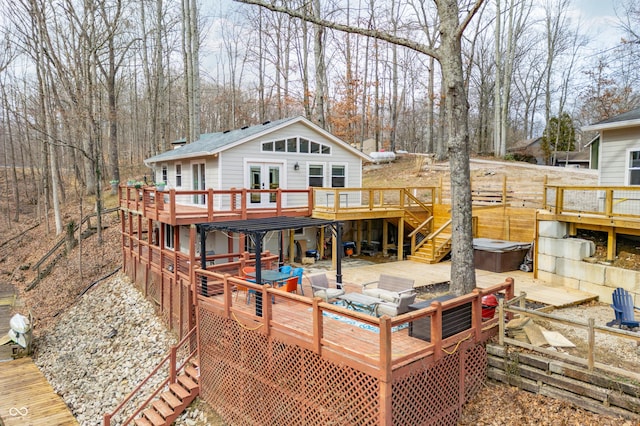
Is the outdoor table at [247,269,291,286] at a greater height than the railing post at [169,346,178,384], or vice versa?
the outdoor table at [247,269,291,286]

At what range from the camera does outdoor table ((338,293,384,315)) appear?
306 inches

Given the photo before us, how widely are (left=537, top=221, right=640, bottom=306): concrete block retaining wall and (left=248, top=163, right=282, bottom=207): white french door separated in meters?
8.77

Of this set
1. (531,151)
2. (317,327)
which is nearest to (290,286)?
(317,327)

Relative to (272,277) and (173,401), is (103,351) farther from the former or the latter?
(272,277)

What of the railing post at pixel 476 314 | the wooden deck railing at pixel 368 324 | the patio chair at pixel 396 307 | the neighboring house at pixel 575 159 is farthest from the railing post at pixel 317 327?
the neighboring house at pixel 575 159

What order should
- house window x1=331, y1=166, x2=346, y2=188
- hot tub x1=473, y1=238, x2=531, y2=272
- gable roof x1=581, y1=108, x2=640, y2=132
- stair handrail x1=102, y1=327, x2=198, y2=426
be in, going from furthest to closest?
house window x1=331, y1=166, x2=346, y2=188 → hot tub x1=473, y1=238, x2=531, y2=272 → gable roof x1=581, y1=108, x2=640, y2=132 → stair handrail x1=102, y1=327, x2=198, y2=426

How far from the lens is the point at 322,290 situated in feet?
28.8

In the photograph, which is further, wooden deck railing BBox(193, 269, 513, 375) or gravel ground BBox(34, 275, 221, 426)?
gravel ground BBox(34, 275, 221, 426)

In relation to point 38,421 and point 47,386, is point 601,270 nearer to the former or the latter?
point 38,421

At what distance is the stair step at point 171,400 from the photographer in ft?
29.8

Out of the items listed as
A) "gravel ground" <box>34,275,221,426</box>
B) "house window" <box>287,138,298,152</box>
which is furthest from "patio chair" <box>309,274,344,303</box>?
"house window" <box>287,138,298,152</box>

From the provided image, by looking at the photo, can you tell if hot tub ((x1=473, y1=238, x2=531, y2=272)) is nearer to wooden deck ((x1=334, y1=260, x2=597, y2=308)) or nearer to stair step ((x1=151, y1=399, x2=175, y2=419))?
wooden deck ((x1=334, y1=260, x2=597, y2=308))

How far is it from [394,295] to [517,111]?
4451 cm

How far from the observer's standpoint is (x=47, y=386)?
12641mm
